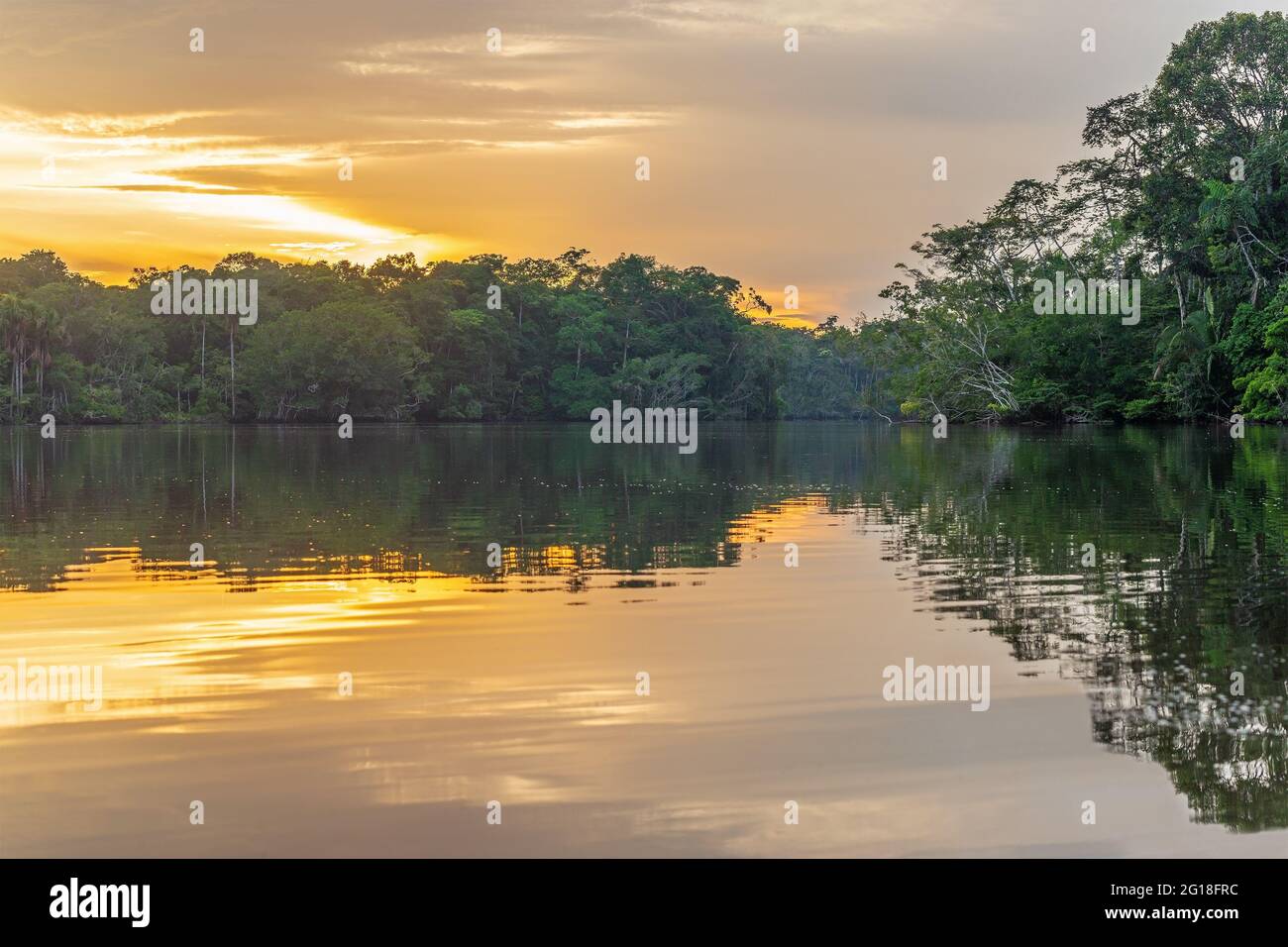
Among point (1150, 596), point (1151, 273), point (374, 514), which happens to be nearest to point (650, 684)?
point (1150, 596)

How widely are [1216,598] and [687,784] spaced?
7350mm

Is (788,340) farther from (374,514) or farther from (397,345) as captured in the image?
(374,514)

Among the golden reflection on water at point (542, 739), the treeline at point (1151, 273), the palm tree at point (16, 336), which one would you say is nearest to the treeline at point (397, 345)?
the palm tree at point (16, 336)

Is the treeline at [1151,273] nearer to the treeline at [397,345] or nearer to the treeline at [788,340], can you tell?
the treeline at [788,340]

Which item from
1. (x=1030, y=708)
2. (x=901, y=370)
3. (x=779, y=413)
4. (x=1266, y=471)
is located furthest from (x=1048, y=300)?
(x=1030, y=708)

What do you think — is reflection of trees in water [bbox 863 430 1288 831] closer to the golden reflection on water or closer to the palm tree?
the golden reflection on water

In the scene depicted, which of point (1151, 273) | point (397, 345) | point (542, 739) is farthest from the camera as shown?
point (397, 345)

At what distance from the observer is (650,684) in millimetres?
9094

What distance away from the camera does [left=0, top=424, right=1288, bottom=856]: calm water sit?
6293mm

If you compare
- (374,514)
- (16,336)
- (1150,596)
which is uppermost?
(16,336)

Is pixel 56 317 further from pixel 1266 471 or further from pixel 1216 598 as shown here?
pixel 1216 598

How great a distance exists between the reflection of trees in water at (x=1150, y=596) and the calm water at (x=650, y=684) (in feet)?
0.15

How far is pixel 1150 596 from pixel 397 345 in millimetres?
107851

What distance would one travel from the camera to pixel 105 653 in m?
10.2
